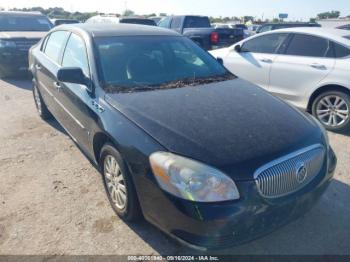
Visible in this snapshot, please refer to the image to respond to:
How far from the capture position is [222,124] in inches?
103

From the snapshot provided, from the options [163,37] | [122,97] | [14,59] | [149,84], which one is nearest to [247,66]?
[163,37]

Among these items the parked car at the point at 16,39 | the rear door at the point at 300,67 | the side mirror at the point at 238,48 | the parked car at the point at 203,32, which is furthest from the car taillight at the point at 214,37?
the rear door at the point at 300,67

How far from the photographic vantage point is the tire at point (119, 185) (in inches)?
105

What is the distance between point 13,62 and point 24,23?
2.00 m

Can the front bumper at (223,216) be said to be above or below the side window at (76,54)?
below

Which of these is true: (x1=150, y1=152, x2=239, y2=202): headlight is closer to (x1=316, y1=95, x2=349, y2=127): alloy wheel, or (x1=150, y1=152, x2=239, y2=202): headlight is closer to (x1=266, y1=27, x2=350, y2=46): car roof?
(x1=316, y1=95, x2=349, y2=127): alloy wheel

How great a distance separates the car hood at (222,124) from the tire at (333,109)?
7.41ft

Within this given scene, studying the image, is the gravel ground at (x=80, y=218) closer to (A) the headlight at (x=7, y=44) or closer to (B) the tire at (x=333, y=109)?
(B) the tire at (x=333, y=109)

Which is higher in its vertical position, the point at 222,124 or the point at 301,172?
the point at 222,124

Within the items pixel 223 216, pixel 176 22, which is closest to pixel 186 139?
pixel 223 216

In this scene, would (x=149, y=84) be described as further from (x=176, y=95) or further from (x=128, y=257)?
(x=128, y=257)

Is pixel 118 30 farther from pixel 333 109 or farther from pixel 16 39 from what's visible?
pixel 16 39

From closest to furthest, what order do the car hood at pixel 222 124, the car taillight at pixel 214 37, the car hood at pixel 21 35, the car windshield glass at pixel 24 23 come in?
the car hood at pixel 222 124 < the car hood at pixel 21 35 < the car windshield glass at pixel 24 23 < the car taillight at pixel 214 37

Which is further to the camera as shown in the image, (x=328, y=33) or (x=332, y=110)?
(x=328, y=33)
